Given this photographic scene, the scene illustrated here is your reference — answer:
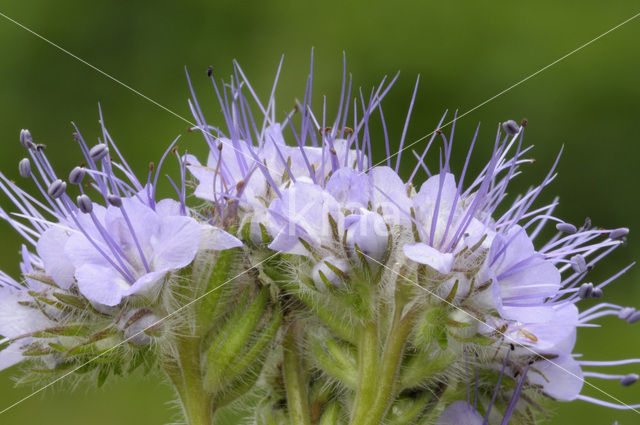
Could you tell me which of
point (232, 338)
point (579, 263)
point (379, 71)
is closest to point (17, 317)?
point (232, 338)

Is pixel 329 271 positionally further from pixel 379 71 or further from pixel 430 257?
pixel 379 71

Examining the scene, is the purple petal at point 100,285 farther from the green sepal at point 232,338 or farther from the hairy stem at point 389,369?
the hairy stem at point 389,369

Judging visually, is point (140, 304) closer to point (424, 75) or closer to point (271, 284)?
point (271, 284)

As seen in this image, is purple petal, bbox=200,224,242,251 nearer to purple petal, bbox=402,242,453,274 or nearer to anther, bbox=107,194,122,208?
anther, bbox=107,194,122,208

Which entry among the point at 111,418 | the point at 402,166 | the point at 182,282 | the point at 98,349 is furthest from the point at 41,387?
the point at 402,166

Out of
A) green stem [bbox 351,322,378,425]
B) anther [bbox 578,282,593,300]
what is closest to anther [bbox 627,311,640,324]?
anther [bbox 578,282,593,300]

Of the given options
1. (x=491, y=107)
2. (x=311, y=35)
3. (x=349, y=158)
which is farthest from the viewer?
(x=311, y=35)
